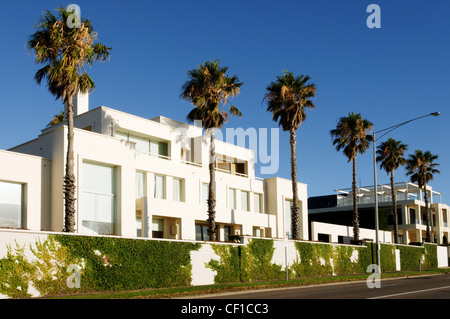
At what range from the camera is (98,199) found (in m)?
31.5

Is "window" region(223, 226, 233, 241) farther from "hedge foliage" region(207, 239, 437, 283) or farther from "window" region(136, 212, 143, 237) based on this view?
"window" region(136, 212, 143, 237)

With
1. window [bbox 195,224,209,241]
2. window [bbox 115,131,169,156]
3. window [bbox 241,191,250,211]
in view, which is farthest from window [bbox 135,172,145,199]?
window [bbox 241,191,250,211]

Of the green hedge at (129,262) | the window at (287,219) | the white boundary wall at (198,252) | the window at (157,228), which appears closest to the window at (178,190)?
the window at (157,228)

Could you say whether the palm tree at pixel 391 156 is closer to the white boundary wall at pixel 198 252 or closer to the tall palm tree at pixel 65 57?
the white boundary wall at pixel 198 252

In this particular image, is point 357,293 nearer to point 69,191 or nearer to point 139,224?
point 69,191

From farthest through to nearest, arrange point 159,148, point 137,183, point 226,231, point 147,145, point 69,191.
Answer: point 226,231, point 159,148, point 147,145, point 137,183, point 69,191

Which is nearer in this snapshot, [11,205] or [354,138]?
[11,205]

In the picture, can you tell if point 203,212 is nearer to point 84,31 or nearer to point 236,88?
point 236,88

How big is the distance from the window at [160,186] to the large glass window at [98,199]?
6446mm

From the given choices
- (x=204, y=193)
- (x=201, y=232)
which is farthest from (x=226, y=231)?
(x=204, y=193)

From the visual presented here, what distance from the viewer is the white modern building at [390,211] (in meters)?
73.1

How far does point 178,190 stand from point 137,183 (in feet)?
14.0

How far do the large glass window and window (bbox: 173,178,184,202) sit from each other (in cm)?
820
